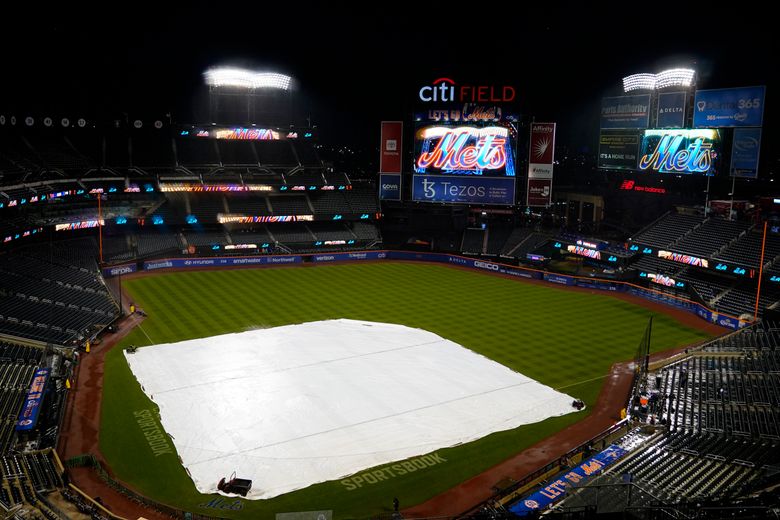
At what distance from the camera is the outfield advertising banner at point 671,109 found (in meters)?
50.1

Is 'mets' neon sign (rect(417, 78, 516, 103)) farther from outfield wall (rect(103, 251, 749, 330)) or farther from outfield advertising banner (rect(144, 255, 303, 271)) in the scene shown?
outfield advertising banner (rect(144, 255, 303, 271))

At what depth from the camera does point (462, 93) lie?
60562 mm

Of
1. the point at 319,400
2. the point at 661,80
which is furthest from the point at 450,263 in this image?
the point at 319,400

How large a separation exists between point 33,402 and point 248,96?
51.0 metres

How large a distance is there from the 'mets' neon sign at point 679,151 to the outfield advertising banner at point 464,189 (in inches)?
503

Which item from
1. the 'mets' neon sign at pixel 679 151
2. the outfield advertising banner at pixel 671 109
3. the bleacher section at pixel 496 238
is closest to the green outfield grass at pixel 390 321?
the bleacher section at pixel 496 238

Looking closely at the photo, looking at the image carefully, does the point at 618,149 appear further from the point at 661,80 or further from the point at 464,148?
the point at 464,148

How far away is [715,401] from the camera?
85.0 feet

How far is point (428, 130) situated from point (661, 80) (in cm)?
2149

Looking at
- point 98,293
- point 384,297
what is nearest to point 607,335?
point 384,297

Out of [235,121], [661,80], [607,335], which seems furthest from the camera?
[235,121]

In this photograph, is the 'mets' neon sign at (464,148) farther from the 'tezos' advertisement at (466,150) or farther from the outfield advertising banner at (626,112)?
the outfield advertising banner at (626,112)

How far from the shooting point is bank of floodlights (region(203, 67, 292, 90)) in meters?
66.4

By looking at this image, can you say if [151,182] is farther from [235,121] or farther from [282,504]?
[282,504]
